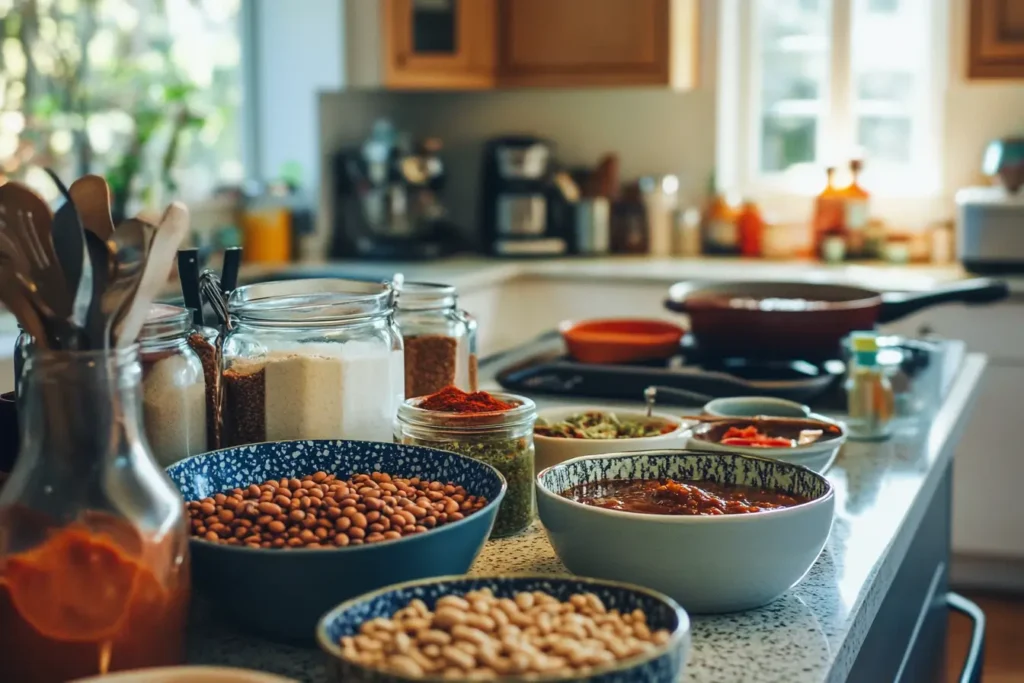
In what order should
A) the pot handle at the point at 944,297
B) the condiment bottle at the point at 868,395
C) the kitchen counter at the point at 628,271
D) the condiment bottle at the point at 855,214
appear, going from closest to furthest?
the condiment bottle at the point at 868,395 < the pot handle at the point at 944,297 < the kitchen counter at the point at 628,271 < the condiment bottle at the point at 855,214

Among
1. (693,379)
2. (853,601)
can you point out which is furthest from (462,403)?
(693,379)

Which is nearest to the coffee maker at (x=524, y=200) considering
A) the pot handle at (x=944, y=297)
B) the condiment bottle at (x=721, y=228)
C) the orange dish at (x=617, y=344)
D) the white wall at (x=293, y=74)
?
the condiment bottle at (x=721, y=228)

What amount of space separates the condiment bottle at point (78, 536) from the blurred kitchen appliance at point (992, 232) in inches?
125

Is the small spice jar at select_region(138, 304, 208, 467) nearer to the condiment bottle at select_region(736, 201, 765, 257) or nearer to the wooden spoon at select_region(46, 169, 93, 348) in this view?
the wooden spoon at select_region(46, 169, 93, 348)

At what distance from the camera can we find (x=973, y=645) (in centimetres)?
187

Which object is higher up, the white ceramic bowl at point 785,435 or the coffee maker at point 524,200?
the coffee maker at point 524,200

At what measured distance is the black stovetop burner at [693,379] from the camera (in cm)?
178

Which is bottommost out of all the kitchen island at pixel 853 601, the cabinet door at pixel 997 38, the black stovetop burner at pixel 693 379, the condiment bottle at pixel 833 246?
the kitchen island at pixel 853 601

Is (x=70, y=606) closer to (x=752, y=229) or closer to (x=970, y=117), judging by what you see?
(x=752, y=229)

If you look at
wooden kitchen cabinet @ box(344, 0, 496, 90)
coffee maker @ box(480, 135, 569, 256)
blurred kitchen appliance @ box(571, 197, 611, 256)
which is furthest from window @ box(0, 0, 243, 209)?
blurred kitchen appliance @ box(571, 197, 611, 256)

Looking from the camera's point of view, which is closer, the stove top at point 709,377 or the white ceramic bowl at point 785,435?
the white ceramic bowl at point 785,435

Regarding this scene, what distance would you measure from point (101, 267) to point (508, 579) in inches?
14.4

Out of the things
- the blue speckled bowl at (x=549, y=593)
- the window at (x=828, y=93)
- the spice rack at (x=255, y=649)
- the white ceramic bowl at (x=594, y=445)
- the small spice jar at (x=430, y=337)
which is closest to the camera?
the blue speckled bowl at (x=549, y=593)

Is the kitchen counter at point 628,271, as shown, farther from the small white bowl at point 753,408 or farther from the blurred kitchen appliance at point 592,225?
the small white bowl at point 753,408
